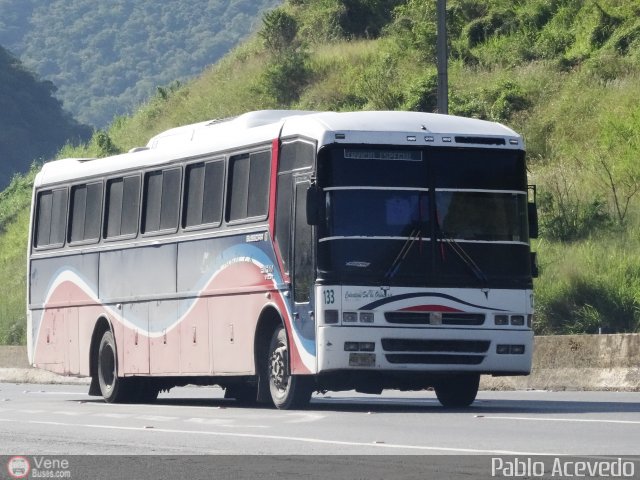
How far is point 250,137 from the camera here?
19.8 m

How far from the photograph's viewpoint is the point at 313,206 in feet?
58.1

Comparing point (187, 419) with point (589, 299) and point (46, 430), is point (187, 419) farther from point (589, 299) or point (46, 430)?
point (589, 299)

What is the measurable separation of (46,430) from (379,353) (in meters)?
3.71

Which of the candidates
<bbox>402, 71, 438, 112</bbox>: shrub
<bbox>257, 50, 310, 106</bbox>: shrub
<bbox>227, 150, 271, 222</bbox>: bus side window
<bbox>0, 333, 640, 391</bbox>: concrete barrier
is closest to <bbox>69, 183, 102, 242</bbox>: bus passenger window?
<bbox>227, 150, 271, 222</bbox>: bus side window

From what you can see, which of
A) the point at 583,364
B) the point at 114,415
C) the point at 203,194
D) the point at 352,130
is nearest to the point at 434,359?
the point at 352,130

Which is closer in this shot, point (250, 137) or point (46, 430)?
point (46, 430)

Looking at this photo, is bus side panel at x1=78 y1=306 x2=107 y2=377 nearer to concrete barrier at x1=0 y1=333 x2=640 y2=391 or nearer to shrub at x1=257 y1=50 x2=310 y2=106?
concrete barrier at x1=0 y1=333 x2=640 y2=391

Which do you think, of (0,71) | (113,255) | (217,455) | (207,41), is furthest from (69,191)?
(207,41)

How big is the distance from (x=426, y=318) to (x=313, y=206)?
1.70 meters

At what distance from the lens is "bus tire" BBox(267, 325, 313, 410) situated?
18328 mm

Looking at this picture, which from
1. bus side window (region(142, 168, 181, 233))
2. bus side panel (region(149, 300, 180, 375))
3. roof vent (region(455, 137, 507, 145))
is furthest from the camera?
bus side window (region(142, 168, 181, 233))

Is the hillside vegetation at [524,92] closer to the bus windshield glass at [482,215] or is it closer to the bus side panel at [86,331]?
the bus side panel at [86,331]

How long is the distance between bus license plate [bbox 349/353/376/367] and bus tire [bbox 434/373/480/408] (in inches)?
71.3

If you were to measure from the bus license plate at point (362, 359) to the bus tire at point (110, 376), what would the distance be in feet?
20.7
